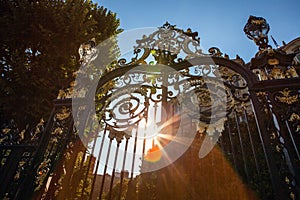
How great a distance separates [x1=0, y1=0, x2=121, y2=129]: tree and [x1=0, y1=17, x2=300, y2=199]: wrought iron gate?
1.97m

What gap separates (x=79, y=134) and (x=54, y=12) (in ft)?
14.6

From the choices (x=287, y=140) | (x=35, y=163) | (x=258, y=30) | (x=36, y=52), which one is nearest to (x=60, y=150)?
(x=35, y=163)

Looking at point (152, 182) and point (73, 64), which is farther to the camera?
point (73, 64)

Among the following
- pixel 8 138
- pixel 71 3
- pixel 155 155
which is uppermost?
pixel 71 3

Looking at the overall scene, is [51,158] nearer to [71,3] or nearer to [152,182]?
[152,182]

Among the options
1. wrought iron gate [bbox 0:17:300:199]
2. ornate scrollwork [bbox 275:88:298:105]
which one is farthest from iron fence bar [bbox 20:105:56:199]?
ornate scrollwork [bbox 275:88:298:105]

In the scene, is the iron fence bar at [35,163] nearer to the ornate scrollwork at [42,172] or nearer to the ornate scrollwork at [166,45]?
the ornate scrollwork at [42,172]

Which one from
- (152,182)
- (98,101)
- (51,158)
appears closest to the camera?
(51,158)

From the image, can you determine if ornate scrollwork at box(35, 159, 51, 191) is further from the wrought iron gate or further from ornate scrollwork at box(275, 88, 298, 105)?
ornate scrollwork at box(275, 88, 298, 105)

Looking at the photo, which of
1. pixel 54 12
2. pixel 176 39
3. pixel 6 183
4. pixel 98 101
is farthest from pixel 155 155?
pixel 54 12

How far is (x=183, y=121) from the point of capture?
11.8 ft

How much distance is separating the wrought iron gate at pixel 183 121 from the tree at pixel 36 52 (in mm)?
1965

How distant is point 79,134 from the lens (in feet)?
10.1

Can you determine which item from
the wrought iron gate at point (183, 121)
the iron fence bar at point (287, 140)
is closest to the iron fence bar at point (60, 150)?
the wrought iron gate at point (183, 121)
